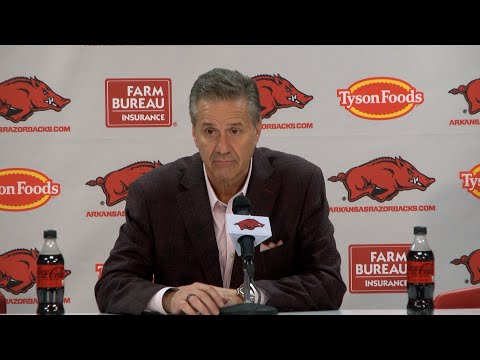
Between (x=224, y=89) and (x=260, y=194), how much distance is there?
1.46ft

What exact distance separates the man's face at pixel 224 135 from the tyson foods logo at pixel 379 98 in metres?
1.70

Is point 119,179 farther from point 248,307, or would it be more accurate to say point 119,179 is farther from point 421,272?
point 248,307

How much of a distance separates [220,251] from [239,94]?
621mm

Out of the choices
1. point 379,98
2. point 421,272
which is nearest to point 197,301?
point 421,272

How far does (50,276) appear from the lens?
9.20 ft

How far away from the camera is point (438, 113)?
14.8 ft

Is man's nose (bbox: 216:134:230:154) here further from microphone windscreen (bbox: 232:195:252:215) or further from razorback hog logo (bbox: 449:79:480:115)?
razorback hog logo (bbox: 449:79:480:115)

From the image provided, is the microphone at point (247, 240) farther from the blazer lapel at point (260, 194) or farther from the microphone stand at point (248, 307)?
the blazer lapel at point (260, 194)

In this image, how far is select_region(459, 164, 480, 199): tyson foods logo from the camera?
14.8 ft

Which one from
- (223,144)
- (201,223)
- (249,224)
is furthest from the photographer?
(201,223)

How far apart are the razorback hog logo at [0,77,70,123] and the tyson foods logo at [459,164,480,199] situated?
2373mm

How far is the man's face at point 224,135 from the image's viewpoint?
2898 mm

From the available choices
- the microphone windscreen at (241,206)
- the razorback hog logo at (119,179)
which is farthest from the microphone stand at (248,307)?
the razorback hog logo at (119,179)
